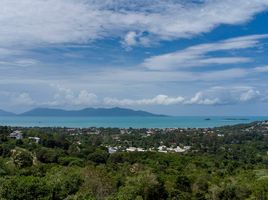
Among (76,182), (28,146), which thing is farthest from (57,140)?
(76,182)

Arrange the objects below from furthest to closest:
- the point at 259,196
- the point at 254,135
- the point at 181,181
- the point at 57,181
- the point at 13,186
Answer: the point at 254,135 < the point at 181,181 < the point at 259,196 < the point at 57,181 < the point at 13,186

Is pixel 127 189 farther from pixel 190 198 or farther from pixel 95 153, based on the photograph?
pixel 95 153

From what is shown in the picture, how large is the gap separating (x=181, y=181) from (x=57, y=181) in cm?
1398

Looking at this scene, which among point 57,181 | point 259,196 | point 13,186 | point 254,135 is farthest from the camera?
point 254,135

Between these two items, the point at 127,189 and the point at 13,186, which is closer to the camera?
the point at 13,186

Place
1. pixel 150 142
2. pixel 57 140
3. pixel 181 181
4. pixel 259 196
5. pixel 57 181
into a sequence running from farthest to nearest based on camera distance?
1. pixel 150 142
2. pixel 57 140
3. pixel 181 181
4. pixel 259 196
5. pixel 57 181

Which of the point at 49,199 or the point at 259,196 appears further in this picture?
the point at 259,196

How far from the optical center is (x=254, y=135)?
131125 mm

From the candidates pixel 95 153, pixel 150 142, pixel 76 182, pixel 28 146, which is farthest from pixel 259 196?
pixel 150 142

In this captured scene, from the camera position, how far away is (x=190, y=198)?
99.1ft

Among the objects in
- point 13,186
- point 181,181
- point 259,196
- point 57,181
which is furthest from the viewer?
point 181,181

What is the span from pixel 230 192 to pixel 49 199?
14.2 metres

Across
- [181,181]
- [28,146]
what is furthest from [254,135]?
[181,181]

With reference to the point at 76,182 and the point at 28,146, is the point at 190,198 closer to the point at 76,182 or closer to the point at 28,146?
the point at 76,182
